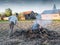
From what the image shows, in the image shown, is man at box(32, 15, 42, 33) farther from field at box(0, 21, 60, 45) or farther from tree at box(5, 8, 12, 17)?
tree at box(5, 8, 12, 17)

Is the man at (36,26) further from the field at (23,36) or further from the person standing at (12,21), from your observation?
the person standing at (12,21)

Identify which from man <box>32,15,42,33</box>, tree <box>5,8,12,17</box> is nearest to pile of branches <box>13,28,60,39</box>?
man <box>32,15,42,33</box>

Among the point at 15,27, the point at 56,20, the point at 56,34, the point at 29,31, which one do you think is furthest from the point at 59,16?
the point at 15,27

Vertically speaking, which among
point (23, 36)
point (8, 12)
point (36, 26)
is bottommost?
point (23, 36)

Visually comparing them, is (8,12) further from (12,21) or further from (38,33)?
(38,33)

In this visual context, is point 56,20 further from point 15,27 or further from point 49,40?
point 15,27

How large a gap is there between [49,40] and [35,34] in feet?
1.13

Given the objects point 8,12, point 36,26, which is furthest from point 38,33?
point 8,12

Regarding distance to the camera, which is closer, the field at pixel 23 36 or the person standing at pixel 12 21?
the field at pixel 23 36

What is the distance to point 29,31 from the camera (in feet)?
12.9

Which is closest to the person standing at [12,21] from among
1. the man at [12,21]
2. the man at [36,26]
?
the man at [12,21]

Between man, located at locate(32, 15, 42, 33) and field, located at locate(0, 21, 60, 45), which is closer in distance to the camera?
field, located at locate(0, 21, 60, 45)

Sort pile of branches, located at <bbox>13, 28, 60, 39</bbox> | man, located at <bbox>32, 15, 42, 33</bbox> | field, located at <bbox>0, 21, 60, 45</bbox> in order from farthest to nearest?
man, located at <bbox>32, 15, 42, 33</bbox> → pile of branches, located at <bbox>13, 28, 60, 39</bbox> → field, located at <bbox>0, 21, 60, 45</bbox>

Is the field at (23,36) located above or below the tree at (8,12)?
below
